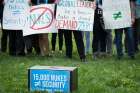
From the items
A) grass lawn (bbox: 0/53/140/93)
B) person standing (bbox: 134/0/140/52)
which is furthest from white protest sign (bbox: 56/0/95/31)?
person standing (bbox: 134/0/140/52)

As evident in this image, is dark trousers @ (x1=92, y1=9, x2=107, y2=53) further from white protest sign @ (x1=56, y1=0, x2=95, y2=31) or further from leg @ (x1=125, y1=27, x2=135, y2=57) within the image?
leg @ (x1=125, y1=27, x2=135, y2=57)

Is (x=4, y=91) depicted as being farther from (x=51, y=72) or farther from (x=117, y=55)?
(x=117, y=55)

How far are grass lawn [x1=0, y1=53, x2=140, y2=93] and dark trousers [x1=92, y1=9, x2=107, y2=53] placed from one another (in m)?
0.33

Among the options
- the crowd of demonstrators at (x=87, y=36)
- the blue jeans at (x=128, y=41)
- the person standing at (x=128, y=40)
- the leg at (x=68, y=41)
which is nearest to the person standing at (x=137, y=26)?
the crowd of demonstrators at (x=87, y=36)

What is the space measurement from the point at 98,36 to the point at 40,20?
153 cm

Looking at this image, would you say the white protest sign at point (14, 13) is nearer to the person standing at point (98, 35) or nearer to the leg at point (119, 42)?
the person standing at point (98, 35)

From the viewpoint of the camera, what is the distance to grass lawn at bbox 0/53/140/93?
8.70 m

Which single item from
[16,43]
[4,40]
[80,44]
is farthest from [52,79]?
[4,40]

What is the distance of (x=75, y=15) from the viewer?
40.6 ft

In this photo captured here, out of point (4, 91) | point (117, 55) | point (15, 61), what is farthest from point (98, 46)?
point (4, 91)

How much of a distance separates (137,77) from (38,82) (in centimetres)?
260

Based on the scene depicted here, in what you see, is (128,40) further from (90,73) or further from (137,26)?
(90,73)

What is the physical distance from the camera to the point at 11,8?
1288 cm

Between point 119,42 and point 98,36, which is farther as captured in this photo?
point 98,36
